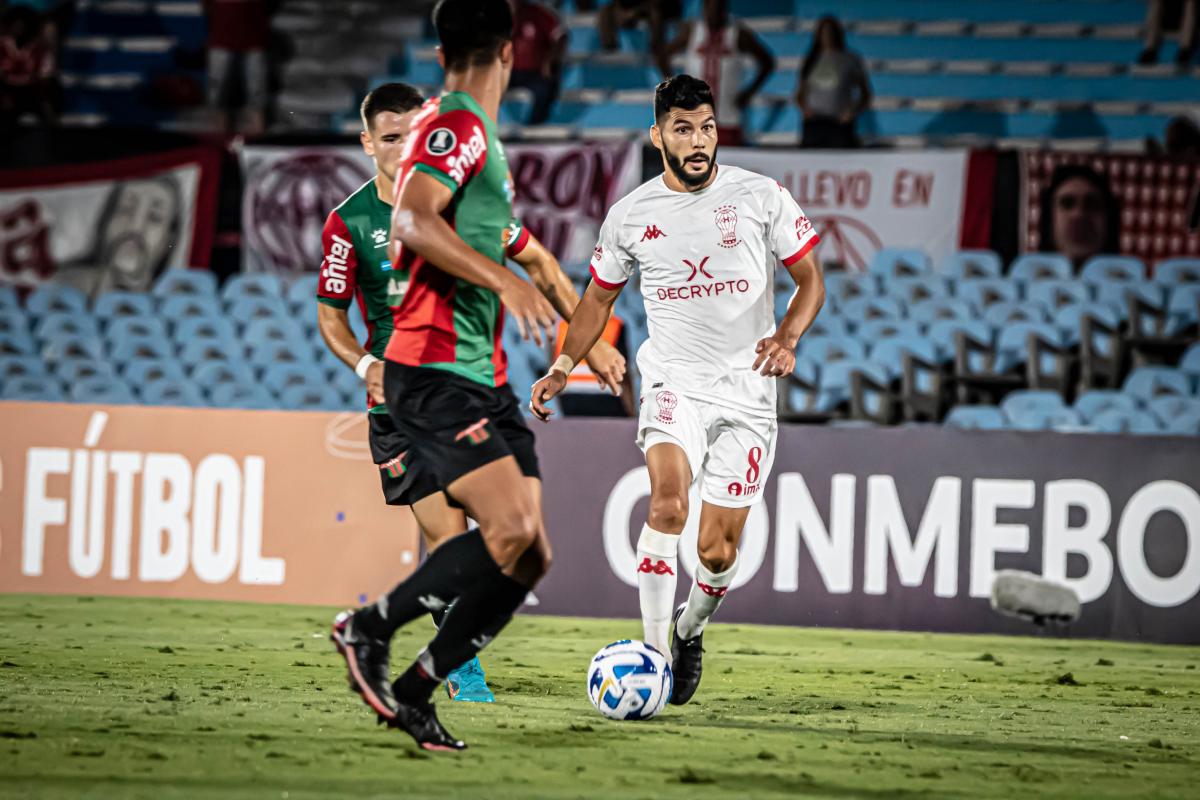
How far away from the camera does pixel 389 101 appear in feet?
21.1

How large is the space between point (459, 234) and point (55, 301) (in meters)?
10.3

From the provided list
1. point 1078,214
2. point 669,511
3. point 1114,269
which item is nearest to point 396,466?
point 669,511

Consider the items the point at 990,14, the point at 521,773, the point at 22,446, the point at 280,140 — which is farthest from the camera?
the point at 990,14

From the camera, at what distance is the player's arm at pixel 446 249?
14.9 ft

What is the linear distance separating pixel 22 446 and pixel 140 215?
→ 535 centimetres

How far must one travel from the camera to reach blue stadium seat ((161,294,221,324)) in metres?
13.7

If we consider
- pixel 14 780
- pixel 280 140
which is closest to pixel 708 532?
pixel 14 780

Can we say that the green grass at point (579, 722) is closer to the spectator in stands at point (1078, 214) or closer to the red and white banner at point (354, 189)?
the spectator in stands at point (1078, 214)

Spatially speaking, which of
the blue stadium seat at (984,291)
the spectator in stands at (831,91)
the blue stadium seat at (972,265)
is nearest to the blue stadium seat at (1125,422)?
the blue stadium seat at (984,291)

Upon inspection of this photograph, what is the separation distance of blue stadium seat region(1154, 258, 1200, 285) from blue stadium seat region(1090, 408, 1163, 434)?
2.47 m

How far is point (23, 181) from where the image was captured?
15.1 metres

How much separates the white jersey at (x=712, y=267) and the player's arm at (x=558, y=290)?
17.4 inches

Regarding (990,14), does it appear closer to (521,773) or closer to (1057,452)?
(1057,452)

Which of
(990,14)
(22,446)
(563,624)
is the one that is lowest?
(563,624)
